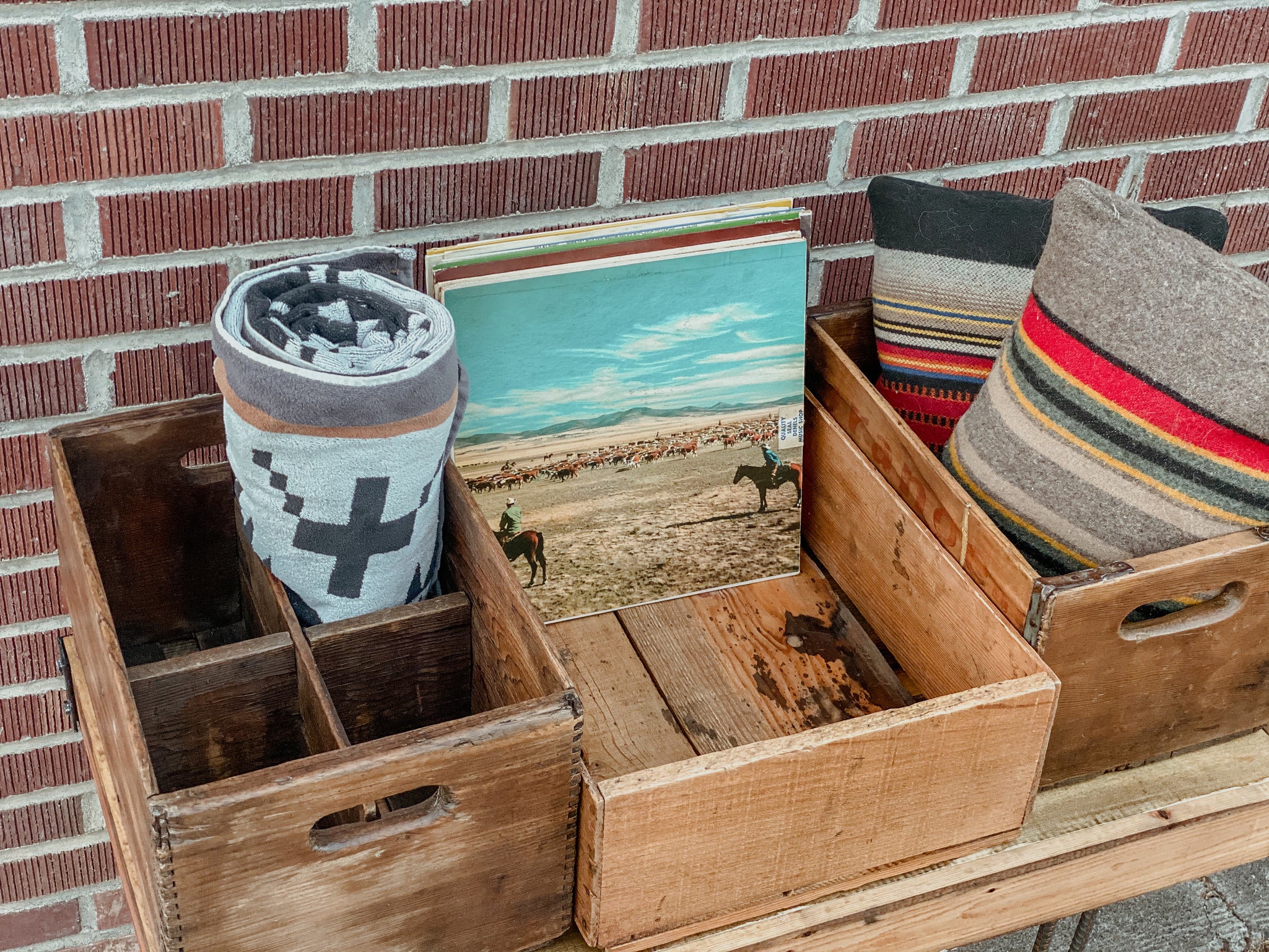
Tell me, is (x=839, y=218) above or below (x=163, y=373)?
above

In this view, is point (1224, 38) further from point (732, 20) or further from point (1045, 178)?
point (732, 20)

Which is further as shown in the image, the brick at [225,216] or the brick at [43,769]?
the brick at [43,769]

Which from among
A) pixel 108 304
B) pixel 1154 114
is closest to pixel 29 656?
pixel 108 304

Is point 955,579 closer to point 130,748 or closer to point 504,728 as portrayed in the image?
point 504,728

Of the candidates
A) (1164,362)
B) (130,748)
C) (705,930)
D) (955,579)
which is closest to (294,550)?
(130,748)

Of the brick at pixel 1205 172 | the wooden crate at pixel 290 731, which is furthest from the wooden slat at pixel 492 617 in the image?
the brick at pixel 1205 172

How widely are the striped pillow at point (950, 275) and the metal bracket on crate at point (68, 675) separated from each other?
0.95m

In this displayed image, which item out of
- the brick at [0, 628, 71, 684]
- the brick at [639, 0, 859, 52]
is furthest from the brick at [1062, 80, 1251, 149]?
the brick at [0, 628, 71, 684]

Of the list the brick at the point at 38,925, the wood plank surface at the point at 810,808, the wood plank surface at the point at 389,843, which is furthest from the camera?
the brick at the point at 38,925

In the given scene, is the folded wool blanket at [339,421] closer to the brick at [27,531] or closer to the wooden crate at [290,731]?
the wooden crate at [290,731]

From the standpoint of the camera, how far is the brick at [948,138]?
57.9 inches

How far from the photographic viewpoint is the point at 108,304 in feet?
4.13

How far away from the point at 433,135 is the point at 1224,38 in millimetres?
977

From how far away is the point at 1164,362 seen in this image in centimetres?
109
